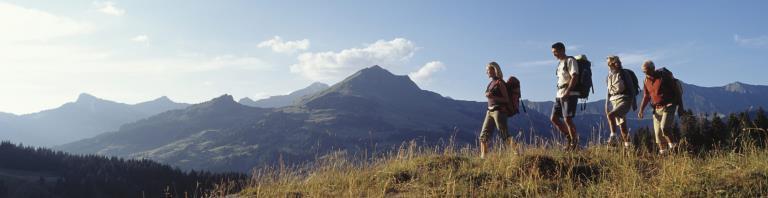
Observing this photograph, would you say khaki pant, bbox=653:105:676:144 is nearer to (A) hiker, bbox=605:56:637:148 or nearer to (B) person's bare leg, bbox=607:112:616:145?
(A) hiker, bbox=605:56:637:148

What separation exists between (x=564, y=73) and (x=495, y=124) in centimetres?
163

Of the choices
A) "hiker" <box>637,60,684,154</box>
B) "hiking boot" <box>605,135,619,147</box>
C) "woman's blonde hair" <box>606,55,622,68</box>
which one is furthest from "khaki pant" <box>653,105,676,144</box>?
"woman's blonde hair" <box>606,55,622,68</box>

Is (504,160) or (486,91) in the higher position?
(486,91)

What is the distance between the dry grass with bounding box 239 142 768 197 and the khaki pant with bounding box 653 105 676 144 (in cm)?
55

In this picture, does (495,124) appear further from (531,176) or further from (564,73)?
(531,176)

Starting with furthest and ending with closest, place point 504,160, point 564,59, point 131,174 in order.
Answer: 1. point 131,174
2. point 564,59
3. point 504,160

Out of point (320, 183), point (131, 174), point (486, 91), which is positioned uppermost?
point (486, 91)

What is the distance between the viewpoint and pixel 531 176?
23.4ft

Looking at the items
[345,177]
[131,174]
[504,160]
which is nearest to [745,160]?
[504,160]

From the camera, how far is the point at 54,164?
592ft

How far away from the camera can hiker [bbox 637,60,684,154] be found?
31.8 feet

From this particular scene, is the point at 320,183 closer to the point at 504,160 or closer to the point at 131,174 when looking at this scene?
the point at 504,160

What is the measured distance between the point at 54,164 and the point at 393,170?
205 m

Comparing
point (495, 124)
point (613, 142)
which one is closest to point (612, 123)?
point (613, 142)
